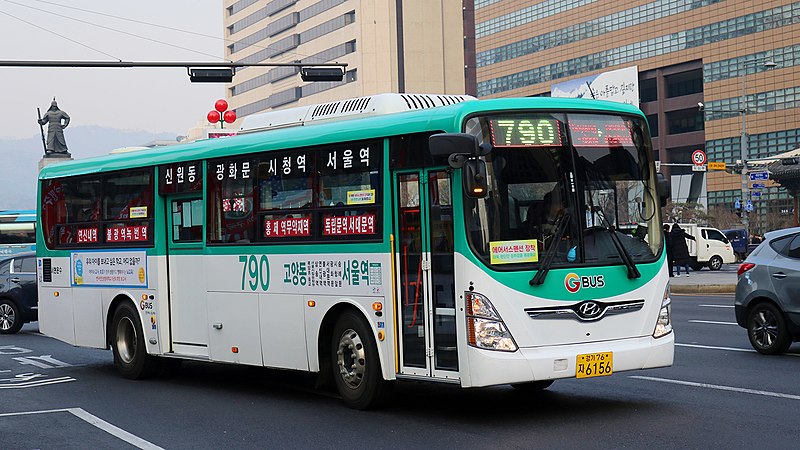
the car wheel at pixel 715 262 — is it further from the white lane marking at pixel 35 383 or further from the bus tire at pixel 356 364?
the bus tire at pixel 356 364

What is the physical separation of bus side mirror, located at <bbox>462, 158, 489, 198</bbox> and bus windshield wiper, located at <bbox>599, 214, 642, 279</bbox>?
4.22 feet

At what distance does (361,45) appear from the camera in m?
117

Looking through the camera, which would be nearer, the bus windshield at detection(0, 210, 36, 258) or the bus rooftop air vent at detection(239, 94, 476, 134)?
the bus rooftop air vent at detection(239, 94, 476, 134)

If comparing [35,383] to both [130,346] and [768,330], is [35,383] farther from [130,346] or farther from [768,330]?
[768,330]

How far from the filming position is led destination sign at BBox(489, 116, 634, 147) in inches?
399

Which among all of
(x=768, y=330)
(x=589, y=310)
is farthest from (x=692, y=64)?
(x=589, y=310)

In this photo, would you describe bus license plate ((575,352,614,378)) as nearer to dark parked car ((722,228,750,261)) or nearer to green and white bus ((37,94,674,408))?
green and white bus ((37,94,674,408))

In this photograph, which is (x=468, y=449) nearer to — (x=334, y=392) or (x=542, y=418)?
(x=542, y=418)

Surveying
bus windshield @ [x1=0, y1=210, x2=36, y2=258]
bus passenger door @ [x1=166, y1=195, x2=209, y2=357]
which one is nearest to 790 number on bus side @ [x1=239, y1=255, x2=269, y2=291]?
bus passenger door @ [x1=166, y1=195, x2=209, y2=357]

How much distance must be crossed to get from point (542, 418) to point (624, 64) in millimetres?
83158

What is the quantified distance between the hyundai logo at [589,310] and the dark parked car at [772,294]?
529 centimetres

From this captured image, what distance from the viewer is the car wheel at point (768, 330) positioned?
14.6 meters

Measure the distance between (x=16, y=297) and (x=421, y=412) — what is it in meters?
15.5

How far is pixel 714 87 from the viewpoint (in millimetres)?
84312
